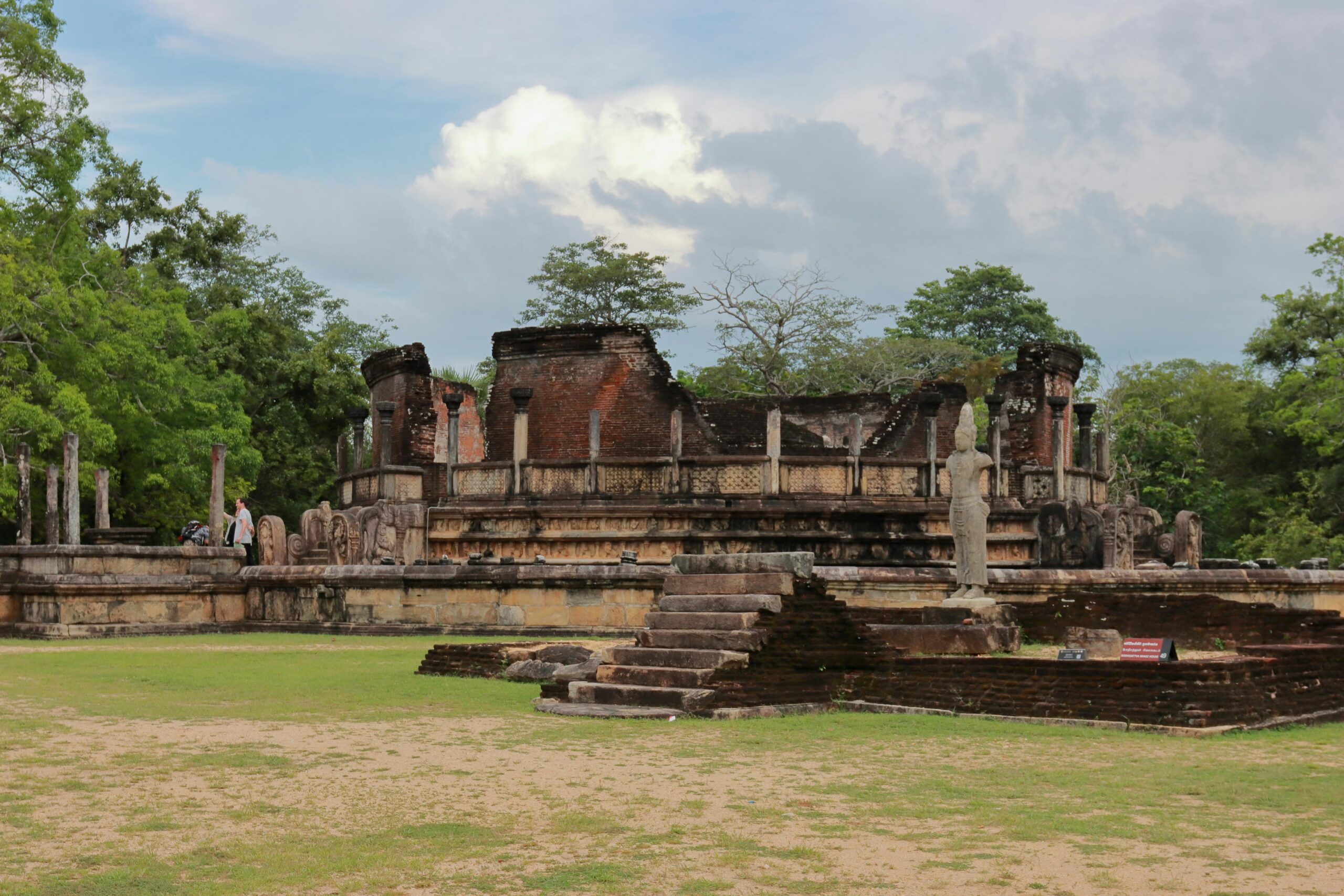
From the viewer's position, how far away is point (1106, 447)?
27609 millimetres

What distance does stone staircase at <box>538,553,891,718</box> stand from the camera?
9.75 meters

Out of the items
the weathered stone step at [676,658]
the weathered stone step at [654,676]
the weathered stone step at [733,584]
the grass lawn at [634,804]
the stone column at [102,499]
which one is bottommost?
the grass lawn at [634,804]

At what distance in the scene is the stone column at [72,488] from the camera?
63.0ft

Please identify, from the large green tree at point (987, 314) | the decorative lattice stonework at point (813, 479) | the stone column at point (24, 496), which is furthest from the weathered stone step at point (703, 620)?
the large green tree at point (987, 314)

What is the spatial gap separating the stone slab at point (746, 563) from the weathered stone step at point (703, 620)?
1.61 feet

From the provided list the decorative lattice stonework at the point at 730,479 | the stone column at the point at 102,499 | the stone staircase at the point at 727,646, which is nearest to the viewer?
the stone staircase at the point at 727,646

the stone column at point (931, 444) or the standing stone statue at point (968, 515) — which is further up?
the stone column at point (931, 444)

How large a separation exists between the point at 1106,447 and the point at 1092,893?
23.9 metres

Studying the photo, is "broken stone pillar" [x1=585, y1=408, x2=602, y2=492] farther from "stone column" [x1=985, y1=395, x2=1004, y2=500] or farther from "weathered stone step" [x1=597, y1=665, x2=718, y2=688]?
"weathered stone step" [x1=597, y1=665, x2=718, y2=688]

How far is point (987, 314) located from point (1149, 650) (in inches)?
1834

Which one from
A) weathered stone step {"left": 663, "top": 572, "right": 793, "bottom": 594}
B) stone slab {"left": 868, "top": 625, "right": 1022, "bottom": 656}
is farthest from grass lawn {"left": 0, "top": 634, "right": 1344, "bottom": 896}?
stone slab {"left": 868, "top": 625, "right": 1022, "bottom": 656}

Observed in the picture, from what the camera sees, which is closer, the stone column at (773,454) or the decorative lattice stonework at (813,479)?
the stone column at (773,454)

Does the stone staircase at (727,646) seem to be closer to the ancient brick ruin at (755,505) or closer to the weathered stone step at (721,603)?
the weathered stone step at (721,603)

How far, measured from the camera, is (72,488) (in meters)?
19.6
